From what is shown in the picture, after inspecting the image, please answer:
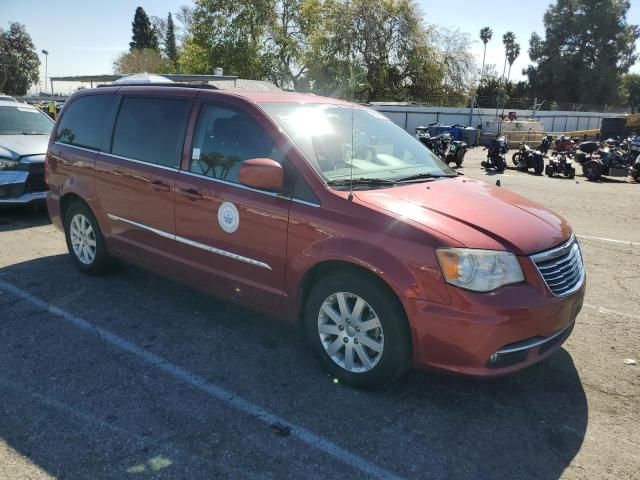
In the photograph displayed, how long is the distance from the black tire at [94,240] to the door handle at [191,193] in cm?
143

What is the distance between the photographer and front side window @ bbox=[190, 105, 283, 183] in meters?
3.71

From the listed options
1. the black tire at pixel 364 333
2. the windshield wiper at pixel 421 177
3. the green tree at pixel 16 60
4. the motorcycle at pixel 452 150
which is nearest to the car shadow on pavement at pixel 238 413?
the black tire at pixel 364 333

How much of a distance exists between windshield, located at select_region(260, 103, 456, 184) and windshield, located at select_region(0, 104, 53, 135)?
6.64 metres

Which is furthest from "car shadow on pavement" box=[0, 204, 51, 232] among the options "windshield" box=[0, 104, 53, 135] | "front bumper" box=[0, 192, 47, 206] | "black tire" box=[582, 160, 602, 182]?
"black tire" box=[582, 160, 602, 182]

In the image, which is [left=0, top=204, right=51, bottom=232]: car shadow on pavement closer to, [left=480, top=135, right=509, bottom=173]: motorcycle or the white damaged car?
the white damaged car

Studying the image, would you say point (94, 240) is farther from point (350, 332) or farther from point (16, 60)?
point (16, 60)

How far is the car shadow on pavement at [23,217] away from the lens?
7.41 meters

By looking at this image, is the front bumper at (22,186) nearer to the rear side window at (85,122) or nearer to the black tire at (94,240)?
the rear side window at (85,122)

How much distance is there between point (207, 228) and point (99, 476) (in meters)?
1.88

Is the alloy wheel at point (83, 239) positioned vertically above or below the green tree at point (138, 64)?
below

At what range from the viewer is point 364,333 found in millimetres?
3250

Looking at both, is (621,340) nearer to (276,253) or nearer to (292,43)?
(276,253)

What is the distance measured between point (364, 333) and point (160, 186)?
2.11m

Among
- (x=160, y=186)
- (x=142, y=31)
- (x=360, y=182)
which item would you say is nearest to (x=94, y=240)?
(x=160, y=186)
